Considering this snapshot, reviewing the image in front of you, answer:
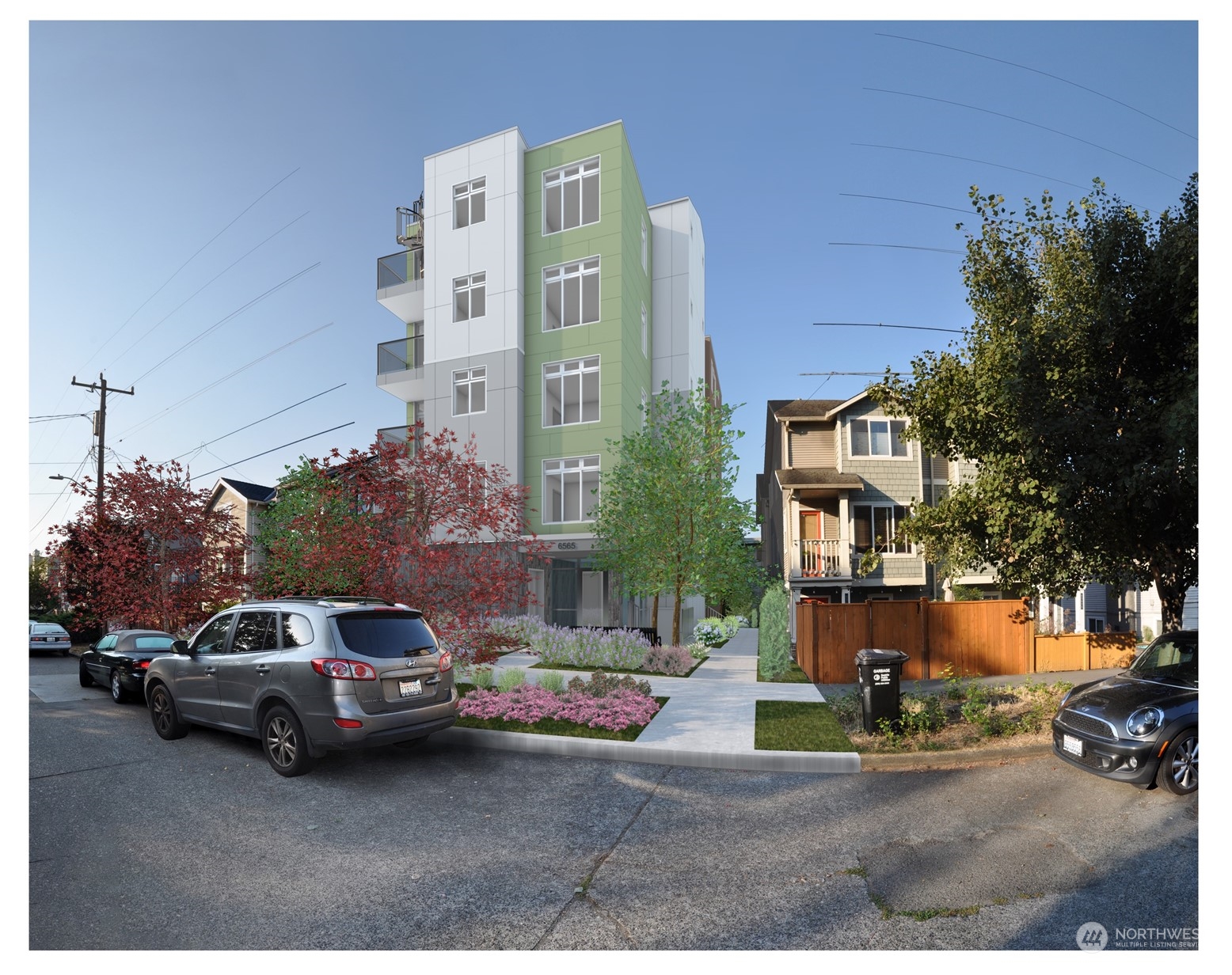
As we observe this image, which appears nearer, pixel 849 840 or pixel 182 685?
pixel 849 840

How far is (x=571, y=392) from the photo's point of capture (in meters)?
23.3

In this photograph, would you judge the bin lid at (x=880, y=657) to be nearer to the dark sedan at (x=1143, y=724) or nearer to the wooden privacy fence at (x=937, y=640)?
the dark sedan at (x=1143, y=724)

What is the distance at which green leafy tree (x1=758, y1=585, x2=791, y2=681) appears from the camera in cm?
1594

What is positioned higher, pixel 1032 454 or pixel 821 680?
pixel 1032 454

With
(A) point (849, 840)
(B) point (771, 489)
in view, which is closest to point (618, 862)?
(A) point (849, 840)

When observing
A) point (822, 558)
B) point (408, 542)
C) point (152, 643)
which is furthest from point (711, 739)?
point (822, 558)

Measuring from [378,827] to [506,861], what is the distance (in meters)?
1.46

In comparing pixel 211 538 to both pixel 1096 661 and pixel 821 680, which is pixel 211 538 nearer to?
pixel 821 680

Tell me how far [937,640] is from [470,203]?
62.4ft

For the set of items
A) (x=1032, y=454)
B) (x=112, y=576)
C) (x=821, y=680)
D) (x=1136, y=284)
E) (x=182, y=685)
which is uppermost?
(x=1136, y=284)

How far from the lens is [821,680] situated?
15117mm

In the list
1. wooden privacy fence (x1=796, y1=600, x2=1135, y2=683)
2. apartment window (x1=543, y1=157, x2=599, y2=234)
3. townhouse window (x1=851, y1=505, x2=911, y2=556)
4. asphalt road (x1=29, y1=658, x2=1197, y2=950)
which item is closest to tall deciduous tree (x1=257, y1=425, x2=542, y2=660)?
asphalt road (x1=29, y1=658, x2=1197, y2=950)

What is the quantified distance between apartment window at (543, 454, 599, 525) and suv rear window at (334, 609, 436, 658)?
45.7ft

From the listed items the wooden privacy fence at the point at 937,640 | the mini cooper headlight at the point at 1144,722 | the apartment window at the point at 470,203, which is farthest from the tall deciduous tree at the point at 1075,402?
the apartment window at the point at 470,203
